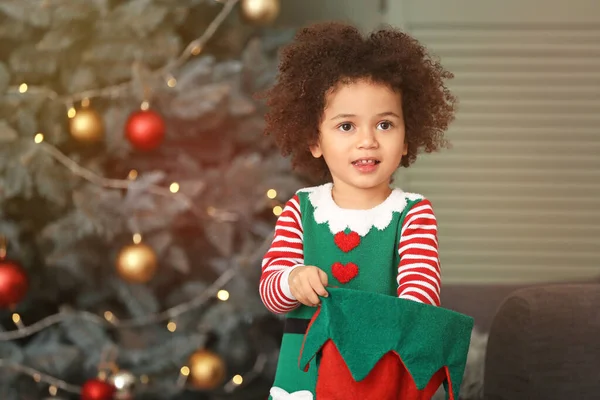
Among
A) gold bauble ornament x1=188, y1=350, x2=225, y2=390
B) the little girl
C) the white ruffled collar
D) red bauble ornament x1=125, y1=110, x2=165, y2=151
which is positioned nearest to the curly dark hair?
the little girl

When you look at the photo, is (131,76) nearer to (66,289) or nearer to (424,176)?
(66,289)

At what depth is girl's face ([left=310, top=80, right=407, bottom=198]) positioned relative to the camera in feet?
3.89

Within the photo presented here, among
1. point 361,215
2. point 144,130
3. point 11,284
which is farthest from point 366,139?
point 11,284

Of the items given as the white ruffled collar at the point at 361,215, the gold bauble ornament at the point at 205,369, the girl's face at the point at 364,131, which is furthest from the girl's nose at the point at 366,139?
the gold bauble ornament at the point at 205,369

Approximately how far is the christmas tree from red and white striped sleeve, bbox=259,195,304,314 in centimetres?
109

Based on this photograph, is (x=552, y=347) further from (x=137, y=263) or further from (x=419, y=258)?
(x=137, y=263)

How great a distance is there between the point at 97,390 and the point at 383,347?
1.53m

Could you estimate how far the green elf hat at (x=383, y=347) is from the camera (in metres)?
1.01

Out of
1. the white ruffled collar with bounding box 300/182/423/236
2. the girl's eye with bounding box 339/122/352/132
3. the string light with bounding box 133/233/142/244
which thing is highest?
the girl's eye with bounding box 339/122/352/132

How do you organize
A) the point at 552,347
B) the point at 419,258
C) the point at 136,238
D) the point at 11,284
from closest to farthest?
the point at 419,258 < the point at 552,347 < the point at 11,284 < the point at 136,238

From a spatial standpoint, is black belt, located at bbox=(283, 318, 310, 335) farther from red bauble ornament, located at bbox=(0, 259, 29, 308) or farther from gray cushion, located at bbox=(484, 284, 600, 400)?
red bauble ornament, located at bbox=(0, 259, 29, 308)

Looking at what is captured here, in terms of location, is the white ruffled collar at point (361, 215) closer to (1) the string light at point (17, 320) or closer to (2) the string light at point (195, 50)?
(2) the string light at point (195, 50)

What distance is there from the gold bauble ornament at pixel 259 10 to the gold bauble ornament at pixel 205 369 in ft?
3.51

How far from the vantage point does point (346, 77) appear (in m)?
1.20
